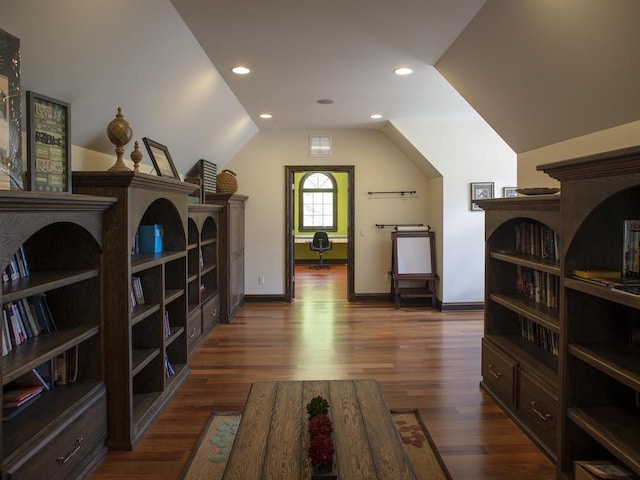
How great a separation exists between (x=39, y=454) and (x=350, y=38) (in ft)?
9.65

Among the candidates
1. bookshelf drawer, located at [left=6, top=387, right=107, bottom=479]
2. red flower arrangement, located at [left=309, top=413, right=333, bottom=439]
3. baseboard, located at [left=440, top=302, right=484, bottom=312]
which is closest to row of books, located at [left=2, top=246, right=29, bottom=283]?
bookshelf drawer, located at [left=6, top=387, right=107, bottom=479]

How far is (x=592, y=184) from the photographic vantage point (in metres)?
1.90

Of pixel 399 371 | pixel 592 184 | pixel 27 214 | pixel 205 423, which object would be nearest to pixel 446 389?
pixel 399 371

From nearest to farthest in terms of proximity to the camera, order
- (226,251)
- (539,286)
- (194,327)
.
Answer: (539,286), (194,327), (226,251)

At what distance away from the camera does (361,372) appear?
3.76 metres

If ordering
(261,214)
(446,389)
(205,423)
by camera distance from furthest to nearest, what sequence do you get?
(261,214)
(446,389)
(205,423)

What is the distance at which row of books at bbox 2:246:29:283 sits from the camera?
195cm

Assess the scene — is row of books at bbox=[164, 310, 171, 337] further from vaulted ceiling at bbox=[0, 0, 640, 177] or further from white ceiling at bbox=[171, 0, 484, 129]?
white ceiling at bbox=[171, 0, 484, 129]

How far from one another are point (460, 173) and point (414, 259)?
1322 millimetres

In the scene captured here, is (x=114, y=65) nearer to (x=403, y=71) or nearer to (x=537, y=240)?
(x=403, y=71)

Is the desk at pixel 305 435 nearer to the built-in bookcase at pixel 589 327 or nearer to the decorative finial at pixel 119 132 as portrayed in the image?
the built-in bookcase at pixel 589 327

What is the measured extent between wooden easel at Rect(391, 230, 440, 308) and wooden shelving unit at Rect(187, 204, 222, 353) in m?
2.50

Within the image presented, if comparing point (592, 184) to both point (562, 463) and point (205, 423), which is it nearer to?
point (562, 463)

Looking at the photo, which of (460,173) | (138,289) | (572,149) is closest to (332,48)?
(572,149)
